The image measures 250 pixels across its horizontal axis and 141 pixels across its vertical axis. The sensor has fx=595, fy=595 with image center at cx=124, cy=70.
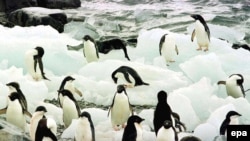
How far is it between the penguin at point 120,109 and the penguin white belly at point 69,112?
0.26 meters

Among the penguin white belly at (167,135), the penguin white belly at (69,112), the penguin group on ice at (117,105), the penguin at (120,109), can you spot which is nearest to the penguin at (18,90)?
the penguin group on ice at (117,105)

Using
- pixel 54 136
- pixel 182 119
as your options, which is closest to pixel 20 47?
pixel 54 136

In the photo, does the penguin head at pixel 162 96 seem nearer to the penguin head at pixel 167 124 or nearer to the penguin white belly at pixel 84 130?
the penguin head at pixel 167 124

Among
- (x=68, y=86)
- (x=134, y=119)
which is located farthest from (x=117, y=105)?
(x=68, y=86)

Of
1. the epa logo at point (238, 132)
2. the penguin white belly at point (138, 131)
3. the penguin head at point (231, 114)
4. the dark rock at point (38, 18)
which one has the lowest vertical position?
the epa logo at point (238, 132)

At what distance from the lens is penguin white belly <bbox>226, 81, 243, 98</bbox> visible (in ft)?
13.6

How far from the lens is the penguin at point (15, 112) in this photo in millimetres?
4141

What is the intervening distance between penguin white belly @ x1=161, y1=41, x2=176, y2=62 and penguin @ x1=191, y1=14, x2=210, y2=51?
21 cm

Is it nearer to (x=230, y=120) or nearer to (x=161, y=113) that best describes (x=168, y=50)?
(x=161, y=113)

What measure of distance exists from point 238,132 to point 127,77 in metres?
0.90

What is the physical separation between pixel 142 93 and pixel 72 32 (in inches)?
37.8

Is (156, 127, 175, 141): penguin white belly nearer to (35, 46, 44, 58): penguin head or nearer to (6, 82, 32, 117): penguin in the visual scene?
(6, 82, 32, 117): penguin

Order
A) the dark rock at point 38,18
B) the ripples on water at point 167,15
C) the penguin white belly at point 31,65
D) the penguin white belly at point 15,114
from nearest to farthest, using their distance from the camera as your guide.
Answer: the penguin white belly at point 15,114, the penguin white belly at point 31,65, the ripples on water at point 167,15, the dark rock at point 38,18

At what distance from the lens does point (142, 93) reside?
4258 millimetres
